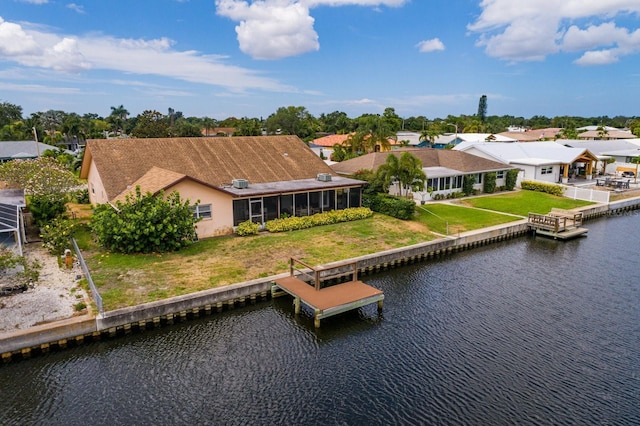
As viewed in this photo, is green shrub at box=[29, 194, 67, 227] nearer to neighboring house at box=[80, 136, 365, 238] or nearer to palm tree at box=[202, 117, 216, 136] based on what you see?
neighboring house at box=[80, 136, 365, 238]

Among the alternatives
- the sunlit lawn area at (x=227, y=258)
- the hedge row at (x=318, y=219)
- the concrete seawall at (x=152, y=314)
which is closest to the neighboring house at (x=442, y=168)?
the hedge row at (x=318, y=219)

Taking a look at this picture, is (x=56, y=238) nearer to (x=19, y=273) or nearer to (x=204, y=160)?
(x=19, y=273)

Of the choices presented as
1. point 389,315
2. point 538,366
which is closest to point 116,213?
point 389,315

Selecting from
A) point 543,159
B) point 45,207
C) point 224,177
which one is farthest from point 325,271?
point 543,159

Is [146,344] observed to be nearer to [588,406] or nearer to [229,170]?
[588,406]

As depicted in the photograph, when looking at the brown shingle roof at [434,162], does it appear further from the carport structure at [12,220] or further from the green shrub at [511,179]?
the carport structure at [12,220]

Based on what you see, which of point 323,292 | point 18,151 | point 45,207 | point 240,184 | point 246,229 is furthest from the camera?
point 18,151

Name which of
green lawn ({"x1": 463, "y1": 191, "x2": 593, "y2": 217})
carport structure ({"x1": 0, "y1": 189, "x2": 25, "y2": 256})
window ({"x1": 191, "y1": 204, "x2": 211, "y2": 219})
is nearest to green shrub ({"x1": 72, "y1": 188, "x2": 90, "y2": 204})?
carport structure ({"x1": 0, "y1": 189, "x2": 25, "y2": 256})
